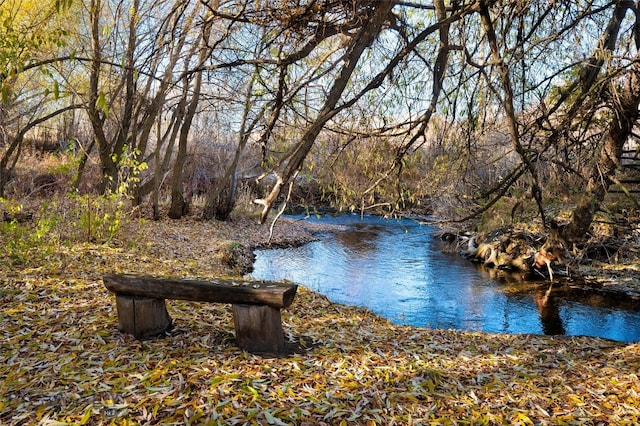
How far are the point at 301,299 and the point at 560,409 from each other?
3.37 meters

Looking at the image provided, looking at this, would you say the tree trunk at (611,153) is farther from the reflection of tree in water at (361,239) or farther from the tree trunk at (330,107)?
the reflection of tree in water at (361,239)

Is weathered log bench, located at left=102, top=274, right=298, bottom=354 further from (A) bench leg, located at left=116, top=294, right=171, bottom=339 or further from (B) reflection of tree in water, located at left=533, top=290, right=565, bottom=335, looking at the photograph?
(B) reflection of tree in water, located at left=533, top=290, right=565, bottom=335

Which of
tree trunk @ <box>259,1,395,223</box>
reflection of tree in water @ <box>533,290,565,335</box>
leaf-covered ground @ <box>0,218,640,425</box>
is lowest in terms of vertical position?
Result: reflection of tree in water @ <box>533,290,565,335</box>

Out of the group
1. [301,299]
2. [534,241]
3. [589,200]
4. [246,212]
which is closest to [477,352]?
[301,299]

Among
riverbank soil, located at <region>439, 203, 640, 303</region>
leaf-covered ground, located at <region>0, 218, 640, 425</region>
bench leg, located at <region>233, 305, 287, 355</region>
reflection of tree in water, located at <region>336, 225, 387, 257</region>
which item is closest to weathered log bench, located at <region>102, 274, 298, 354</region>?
bench leg, located at <region>233, 305, 287, 355</region>

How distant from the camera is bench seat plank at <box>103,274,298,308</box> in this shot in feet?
11.0

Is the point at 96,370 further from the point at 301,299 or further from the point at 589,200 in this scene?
the point at 589,200

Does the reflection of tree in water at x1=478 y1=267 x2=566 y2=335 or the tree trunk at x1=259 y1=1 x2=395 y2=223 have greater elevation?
the tree trunk at x1=259 y1=1 x2=395 y2=223

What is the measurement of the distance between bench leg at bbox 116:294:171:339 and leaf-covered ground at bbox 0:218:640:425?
10 cm

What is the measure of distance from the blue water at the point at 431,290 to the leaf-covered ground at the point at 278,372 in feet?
5.92

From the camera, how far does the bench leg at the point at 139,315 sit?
3.56 meters

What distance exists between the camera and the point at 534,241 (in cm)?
1077

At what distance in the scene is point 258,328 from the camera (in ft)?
11.5

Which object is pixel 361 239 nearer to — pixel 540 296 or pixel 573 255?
pixel 573 255
